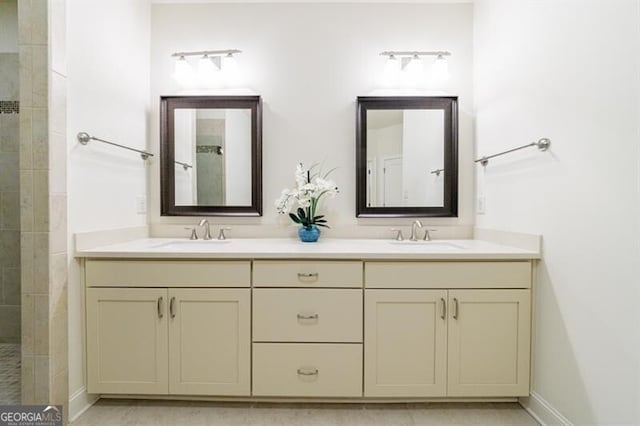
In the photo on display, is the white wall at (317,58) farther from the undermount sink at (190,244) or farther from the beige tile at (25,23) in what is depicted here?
the beige tile at (25,23)

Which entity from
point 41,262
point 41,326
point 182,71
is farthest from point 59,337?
point 182,71

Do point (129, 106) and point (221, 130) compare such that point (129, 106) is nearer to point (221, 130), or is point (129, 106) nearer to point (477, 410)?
point (221, 130)

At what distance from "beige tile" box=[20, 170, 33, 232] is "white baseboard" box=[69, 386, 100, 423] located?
2.71ft

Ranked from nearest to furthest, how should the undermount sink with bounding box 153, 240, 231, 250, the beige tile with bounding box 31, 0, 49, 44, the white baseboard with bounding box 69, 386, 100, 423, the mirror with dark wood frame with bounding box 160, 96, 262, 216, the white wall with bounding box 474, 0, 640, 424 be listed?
the white wall with bounding box 474, 0, 640, 424 → the beige tile with bounding box 31, 0, 49, 44 → the white baseboard with bounding box 69, 386, 100, 423 → the undermount sink with bounding box 153, 240, 231, 250 → the mirror with dark wood frame with bounding box 160, 96, 262, 216

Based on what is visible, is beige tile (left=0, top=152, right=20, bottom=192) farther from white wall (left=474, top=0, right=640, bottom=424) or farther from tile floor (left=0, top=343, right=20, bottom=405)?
white wall (left=474, top=0, right=640, bottom=424)

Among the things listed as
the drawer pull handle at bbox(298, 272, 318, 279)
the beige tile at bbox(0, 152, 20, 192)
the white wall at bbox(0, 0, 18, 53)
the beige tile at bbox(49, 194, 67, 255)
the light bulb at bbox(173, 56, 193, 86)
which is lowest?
the drawer pull handle at bbox(298, 272, 318, 279)

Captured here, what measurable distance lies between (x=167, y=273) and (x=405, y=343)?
48.4 inches

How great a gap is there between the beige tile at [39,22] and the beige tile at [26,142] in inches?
12.1

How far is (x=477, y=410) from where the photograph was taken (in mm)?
1693

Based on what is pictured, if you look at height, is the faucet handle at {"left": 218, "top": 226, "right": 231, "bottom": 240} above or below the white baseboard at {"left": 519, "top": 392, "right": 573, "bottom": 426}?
above

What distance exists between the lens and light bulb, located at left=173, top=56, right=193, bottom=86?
2186 millimetres

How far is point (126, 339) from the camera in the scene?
1647mm

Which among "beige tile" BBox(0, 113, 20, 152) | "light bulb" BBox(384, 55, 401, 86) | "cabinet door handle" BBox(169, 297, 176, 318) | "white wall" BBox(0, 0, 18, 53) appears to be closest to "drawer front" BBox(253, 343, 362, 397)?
"cabinet door handle" BBox(169, 297, 176, 318)

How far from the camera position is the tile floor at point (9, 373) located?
5.20 feet
